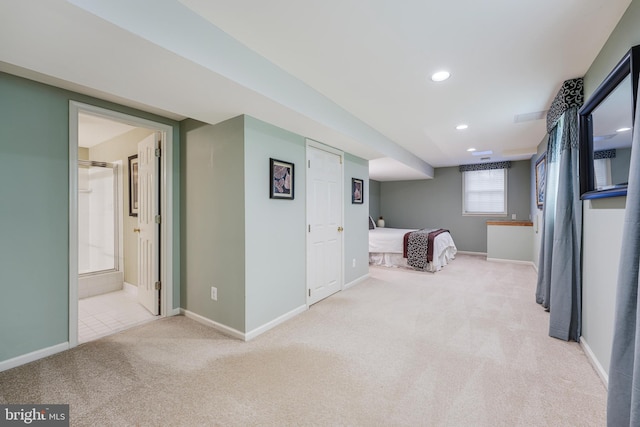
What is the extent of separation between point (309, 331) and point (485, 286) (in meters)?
3.12

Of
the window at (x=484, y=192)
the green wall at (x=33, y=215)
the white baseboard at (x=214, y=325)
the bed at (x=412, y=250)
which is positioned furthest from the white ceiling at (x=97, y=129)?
the window at (x=484, y=192)

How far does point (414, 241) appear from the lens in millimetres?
5340

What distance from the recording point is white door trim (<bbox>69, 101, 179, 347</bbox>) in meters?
2.37

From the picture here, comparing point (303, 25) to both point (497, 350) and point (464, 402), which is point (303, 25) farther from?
point (497, 350)

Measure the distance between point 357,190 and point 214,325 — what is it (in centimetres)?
284

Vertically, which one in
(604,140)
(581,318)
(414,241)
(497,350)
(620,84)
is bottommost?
(497,350)

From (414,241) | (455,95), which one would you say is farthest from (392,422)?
(414,241)

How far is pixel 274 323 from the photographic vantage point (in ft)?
9.33

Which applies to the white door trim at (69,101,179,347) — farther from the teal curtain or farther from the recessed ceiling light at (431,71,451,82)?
the teal curtain

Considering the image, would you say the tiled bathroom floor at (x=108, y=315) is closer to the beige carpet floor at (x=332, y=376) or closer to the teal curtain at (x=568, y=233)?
the beige carpet floor at (x=332, y=376)

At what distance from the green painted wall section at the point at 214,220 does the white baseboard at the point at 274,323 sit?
10cm

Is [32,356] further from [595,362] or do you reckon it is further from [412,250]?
[412,250]

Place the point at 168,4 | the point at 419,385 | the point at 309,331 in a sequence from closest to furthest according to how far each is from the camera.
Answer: the point at 168,4 < the point at 419,385 < the point at 309,331

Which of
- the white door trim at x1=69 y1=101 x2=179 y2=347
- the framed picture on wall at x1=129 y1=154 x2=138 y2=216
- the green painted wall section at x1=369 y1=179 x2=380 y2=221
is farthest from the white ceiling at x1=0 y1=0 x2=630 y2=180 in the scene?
the green painted wall section at x1=369 y1=179 x2=380 y2=221
